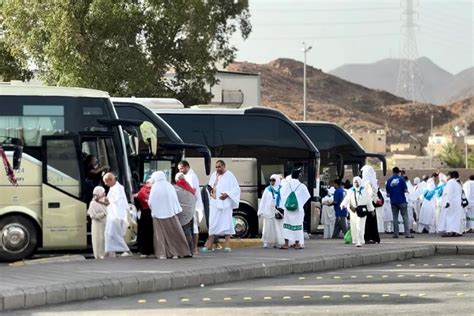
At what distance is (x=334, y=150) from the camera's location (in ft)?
103

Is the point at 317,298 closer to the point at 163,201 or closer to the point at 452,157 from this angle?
the point at 163,201

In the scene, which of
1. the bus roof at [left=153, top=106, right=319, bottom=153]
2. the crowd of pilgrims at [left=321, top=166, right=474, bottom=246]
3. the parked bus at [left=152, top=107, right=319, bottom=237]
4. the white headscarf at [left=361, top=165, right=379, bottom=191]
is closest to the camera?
the crowd of pilgrims at [left=321, top=166, right=474, bottom=246]

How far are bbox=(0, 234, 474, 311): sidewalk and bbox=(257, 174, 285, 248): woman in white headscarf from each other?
62 centimetres

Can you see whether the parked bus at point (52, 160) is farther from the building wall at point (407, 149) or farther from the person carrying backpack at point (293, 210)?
the building wall at point (407, 149)

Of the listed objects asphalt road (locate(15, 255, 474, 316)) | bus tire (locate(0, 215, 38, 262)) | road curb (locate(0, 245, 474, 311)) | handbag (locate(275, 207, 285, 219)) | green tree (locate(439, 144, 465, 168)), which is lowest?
asphalt road (locate(15, 255, 474, 316))

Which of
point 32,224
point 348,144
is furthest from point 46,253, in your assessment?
point 348,144

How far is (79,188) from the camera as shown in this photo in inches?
784

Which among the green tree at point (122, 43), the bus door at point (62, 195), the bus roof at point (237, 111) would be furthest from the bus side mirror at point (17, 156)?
the green tree at point (122, 43)

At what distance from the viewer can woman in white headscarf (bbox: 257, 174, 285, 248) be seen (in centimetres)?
2150

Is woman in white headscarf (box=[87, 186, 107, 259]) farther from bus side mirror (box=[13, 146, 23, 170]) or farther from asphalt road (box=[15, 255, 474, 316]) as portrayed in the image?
asphalt road (box=[15, 255, 474, 316])

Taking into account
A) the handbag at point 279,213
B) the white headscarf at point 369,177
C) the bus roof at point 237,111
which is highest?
the bus roof at point 237,111

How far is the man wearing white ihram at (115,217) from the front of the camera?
733 inches

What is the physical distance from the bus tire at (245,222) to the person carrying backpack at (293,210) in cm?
489

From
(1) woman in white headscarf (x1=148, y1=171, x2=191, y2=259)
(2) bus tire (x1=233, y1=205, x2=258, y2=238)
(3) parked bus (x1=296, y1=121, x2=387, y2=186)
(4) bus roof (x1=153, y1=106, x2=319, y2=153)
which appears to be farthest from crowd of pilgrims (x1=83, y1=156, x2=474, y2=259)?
(3) parked bus (x1=296, y1=121, x2=387, y2=186)
